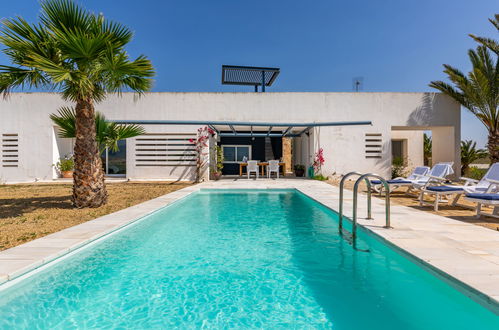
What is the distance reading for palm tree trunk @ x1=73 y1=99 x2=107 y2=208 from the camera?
19.9 ft

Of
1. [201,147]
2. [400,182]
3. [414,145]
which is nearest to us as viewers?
[400,182]

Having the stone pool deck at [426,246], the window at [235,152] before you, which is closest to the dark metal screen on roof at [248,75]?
the window at [235,152]

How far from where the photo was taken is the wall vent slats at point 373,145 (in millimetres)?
14119

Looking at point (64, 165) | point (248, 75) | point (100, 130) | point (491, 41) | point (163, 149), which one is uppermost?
point (491, 41)

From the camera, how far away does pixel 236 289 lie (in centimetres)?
269

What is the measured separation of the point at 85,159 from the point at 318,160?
10.8 meters

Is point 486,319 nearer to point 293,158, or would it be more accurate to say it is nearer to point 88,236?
point 88,236

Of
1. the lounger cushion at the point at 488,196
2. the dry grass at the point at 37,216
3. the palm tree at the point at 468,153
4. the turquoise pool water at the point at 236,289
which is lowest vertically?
the turquoise pool water at the point at 236,289

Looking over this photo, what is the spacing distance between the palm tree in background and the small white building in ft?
3.92

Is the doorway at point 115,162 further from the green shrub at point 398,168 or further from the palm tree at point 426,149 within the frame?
the palm tree at point 426,149

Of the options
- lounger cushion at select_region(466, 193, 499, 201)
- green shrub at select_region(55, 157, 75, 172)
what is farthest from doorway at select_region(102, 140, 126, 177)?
lounger cushion at select_region(466, 193, 499, 201)

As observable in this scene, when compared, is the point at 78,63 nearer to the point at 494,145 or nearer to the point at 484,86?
the point at 484,86

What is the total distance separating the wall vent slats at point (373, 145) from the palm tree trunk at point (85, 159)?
12576 millimetres

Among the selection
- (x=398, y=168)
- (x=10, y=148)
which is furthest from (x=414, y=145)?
(x=10, y=148)
